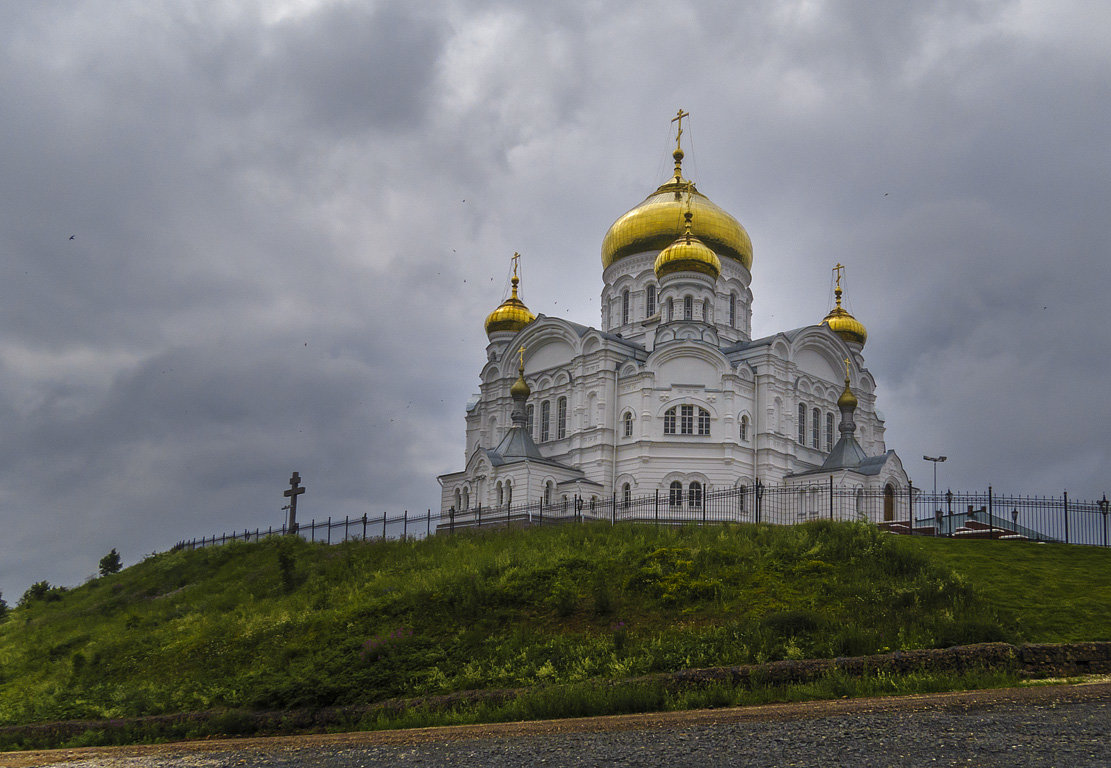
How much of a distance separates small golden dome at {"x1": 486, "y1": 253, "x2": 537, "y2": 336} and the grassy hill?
19.2 m

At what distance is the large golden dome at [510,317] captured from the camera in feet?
133

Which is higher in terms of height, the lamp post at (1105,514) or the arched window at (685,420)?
the arched window at (685,420)

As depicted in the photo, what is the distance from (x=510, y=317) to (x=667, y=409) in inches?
403

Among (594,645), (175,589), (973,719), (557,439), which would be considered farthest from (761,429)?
(973,719)

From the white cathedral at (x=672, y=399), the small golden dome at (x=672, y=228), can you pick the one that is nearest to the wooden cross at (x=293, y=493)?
the white cathedral at (x=672, y=399)

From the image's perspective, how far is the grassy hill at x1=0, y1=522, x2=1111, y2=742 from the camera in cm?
1279

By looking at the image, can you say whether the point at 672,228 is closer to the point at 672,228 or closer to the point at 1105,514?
the point at 672,228

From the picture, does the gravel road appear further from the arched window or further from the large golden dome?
the large golden dome

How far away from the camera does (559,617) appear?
15.0 m

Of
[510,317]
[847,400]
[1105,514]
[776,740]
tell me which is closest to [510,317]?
[510,317]

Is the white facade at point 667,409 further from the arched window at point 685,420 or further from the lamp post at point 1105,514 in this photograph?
the lamp post at point 1105,514

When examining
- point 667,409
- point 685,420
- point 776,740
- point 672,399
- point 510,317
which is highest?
point 510,317

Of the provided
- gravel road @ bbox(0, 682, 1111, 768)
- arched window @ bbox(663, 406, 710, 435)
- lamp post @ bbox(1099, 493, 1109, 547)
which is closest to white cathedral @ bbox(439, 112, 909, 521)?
arched window @ bbox(663, 406, 710, 435)

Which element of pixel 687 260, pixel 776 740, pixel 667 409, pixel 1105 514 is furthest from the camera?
pixel 687 260
